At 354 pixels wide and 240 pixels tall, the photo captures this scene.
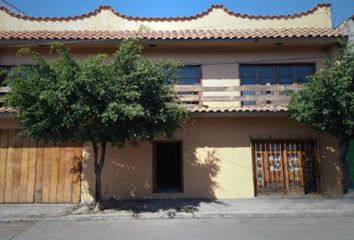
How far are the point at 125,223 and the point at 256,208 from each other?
3.99 metres

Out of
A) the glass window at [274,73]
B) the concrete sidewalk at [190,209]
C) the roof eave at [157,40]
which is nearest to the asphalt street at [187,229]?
the concrete sidewalk at [190,209]

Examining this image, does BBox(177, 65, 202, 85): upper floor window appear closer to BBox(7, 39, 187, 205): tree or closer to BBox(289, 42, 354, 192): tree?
BBox(7, 39, 187, 205): tree

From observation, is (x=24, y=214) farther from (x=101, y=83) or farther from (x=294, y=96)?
(x=294, y=96)

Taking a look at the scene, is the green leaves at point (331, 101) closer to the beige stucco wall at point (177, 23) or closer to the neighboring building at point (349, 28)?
the neighboring building at point (349, 28)

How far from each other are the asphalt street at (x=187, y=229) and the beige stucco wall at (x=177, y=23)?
888 centimetres

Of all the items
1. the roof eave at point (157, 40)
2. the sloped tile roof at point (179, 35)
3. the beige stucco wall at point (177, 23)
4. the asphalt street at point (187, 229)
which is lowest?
the asphalt street at point (187, 229)

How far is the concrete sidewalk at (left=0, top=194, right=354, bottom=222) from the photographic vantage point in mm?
9633

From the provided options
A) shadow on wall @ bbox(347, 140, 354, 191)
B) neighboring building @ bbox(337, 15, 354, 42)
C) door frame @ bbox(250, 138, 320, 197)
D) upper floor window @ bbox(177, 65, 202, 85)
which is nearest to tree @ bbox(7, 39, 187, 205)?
upper floor window @ bbox(177, 65, 202, 85)

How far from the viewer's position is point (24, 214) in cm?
1007

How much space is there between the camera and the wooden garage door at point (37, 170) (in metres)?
12.2

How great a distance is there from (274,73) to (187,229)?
797 centimetres

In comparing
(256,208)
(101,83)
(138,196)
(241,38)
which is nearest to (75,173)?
(138,196)

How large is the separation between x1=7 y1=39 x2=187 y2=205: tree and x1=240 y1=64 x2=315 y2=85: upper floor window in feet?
14.8

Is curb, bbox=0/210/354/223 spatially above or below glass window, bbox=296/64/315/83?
below
